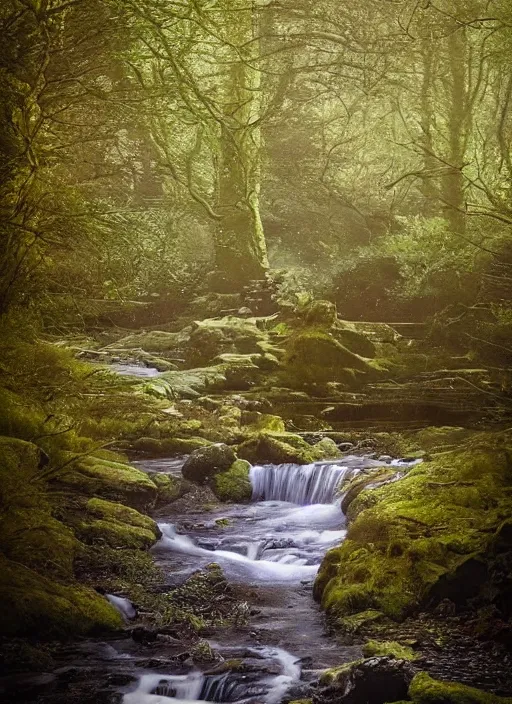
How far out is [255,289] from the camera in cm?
572

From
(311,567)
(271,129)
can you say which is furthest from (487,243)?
(311,567)

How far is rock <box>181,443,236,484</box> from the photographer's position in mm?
5352

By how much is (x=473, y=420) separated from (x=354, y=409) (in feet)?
2.71

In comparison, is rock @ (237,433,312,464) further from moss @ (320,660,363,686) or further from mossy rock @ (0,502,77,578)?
moss @ (320,660,363,686)

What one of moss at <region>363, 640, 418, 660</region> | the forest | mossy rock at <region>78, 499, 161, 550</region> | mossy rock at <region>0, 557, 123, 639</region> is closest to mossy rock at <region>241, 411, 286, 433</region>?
the forest

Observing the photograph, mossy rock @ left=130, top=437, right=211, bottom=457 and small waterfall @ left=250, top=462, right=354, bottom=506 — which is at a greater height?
mossy rock @ left=130, top=437, right=211, bottom=457

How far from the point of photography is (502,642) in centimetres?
420

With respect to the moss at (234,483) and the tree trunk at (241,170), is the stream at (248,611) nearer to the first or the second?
the moss at (234,483)

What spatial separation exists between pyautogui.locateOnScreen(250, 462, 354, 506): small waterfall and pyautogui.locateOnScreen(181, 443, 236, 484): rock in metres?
0.22

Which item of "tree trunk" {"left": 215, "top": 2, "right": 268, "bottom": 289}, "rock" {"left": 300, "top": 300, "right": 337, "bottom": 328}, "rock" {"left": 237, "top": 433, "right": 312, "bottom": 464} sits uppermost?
"tree trunk" {"left": 215, "top": 2, "right": 268, "bottom": 289}

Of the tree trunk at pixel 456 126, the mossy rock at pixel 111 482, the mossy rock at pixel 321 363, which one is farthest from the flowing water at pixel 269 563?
the tree trunk at pixel 456 126

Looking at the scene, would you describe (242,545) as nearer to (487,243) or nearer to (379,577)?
(379,577)

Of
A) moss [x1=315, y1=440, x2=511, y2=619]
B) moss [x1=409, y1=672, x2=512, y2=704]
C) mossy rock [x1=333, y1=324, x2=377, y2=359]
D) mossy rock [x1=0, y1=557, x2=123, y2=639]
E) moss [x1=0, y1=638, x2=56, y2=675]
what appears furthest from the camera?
mossy rock [x1=333, y1=324, x2=377, y2=359]

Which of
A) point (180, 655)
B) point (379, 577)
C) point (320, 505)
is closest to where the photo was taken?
point (180, 655)
